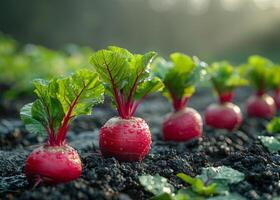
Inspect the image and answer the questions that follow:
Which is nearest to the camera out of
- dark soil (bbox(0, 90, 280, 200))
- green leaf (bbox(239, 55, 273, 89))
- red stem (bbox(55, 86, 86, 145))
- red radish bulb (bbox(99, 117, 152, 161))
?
dark soil (bbox(0, 90, 280, 200))

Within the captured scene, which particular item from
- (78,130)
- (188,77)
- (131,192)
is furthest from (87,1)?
(131,192)

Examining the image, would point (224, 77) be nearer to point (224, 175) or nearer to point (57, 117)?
point (224, 175)

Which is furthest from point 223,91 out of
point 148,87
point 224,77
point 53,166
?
point 53,166

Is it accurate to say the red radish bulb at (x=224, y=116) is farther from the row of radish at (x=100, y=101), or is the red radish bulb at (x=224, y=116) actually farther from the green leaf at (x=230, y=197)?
the green leaf at (x=230, y=197)

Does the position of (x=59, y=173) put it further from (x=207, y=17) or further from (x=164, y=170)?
(x=207, y=17)

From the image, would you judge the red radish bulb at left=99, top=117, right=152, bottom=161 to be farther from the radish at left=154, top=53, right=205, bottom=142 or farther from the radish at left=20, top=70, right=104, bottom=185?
the radish at left=154, top=53, right=205, bottom=142

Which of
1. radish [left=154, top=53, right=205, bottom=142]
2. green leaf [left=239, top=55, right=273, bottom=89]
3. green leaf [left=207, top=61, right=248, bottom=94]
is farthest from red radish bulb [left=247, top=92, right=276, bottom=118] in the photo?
radish [left=154, top=53, right=205, bottom=142]
